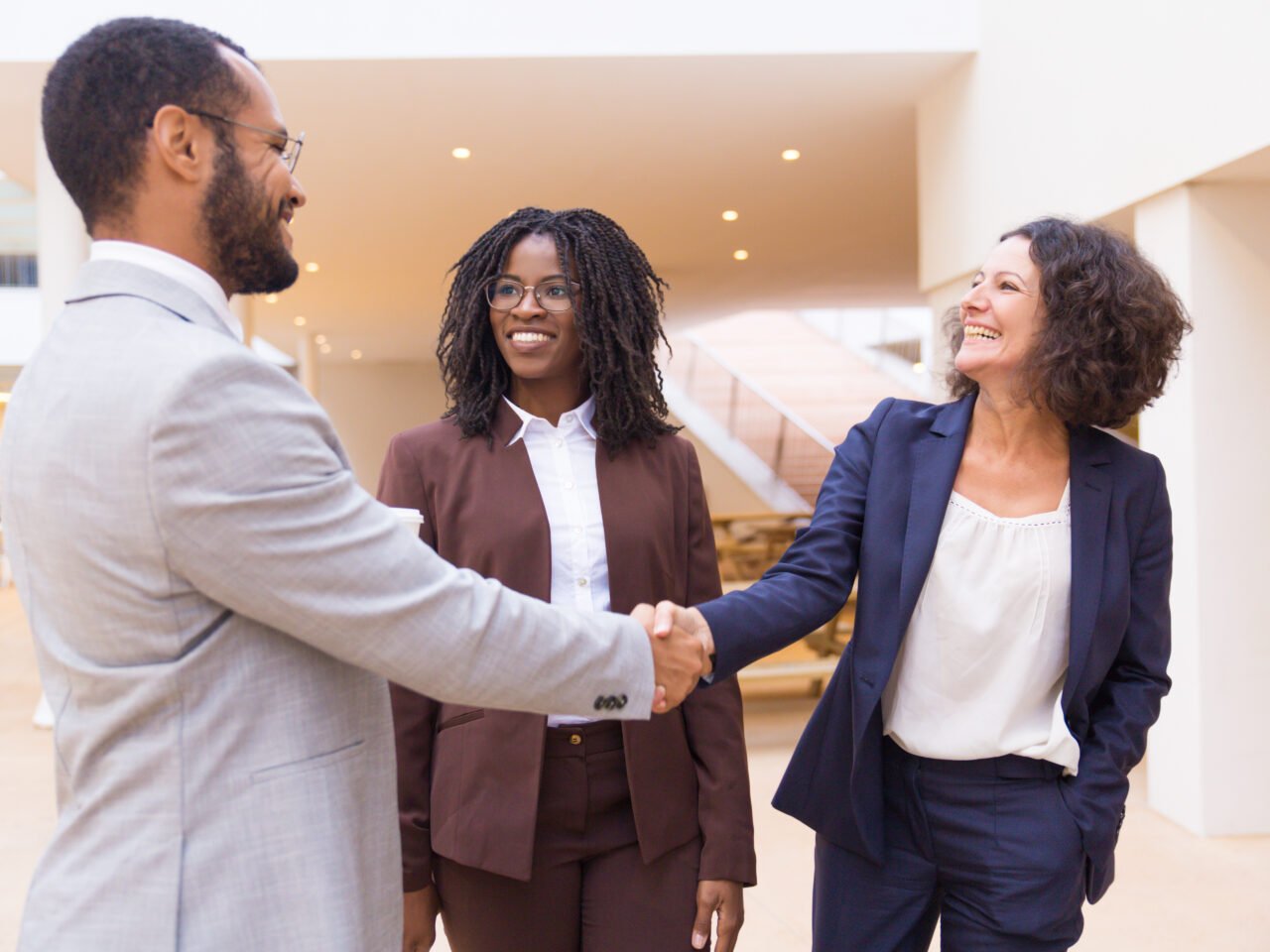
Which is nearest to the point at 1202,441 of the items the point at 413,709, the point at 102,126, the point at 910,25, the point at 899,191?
the point at 910,25

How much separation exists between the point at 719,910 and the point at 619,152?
6.37 m

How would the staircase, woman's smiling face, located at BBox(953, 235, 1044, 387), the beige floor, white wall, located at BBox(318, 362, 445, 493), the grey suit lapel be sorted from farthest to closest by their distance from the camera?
white wall, located at BBox(318, 362, 445, 493)
the staircase
the beige floor
woman's smiling face, located at BBox(953, 235, 1044, 387)
the grey suit lapel

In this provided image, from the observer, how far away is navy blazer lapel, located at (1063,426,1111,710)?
5.67ft

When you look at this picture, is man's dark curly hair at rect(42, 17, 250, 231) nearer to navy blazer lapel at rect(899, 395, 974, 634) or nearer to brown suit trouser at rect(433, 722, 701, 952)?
brown suit trouser at rect(433, 722, 701, 952)

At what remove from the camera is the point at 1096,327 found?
1.80 meters

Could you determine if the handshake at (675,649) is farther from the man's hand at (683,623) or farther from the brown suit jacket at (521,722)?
the brown suit jacket at (521,722)

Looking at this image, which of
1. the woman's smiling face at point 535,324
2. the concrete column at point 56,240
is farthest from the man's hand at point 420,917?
the concrete column at point 56,240

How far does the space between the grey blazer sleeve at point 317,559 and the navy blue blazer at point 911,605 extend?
0.55 m

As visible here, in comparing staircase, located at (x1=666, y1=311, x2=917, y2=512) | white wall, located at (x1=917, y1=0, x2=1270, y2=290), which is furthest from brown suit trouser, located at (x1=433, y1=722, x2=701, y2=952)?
staircase, located at (x1=666, y1=311, x2=917, y2=512)

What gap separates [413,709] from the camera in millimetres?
1820

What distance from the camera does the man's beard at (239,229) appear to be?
4.20ft

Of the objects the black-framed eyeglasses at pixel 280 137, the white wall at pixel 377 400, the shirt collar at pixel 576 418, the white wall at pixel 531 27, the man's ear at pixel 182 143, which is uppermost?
the white wall at pixel 531 27

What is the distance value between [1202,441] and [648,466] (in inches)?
125

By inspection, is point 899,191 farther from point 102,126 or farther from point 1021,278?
point 102,126
